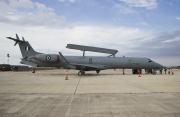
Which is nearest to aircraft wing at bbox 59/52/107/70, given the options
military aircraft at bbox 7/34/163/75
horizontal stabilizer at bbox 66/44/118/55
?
military aircraft at bbox 7/34/163/75

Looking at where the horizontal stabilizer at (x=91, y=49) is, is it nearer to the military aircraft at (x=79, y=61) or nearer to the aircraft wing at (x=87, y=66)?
the military aircraft at (x=79, y=61)

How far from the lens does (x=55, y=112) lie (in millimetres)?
6125

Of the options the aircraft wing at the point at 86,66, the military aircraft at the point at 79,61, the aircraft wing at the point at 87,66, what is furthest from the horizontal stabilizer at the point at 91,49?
the aircraft wing at the point at 87,66

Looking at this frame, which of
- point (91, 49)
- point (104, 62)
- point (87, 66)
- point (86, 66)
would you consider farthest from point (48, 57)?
point (91, 49)

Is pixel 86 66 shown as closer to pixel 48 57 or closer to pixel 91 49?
pixel 48 57

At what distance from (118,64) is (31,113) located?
915 inches

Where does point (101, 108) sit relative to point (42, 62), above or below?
below

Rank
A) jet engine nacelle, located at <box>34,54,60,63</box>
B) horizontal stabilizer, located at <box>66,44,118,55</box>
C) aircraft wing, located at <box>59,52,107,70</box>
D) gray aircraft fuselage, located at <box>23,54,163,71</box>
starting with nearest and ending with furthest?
aircraft wing, located at <box>59,52,107,70</box>
jet engine nacelle, located at <box>34,54,60,63</box>
gray aircraft fuselage, located at <box>23,54,163,71</box>
horizontal stabilizer, located at <box>66,44,118,55</box>

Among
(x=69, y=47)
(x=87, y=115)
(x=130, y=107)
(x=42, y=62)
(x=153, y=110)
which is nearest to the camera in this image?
(x=87, y=115)

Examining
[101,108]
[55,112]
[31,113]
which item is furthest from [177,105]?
[31,113]

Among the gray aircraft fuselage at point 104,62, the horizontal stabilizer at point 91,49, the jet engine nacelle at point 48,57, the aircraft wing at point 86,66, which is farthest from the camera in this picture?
the horizontal stabilizer at point 91,49

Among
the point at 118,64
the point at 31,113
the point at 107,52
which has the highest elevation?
the point at 107,52

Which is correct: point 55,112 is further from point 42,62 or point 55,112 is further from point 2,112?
point 42,62

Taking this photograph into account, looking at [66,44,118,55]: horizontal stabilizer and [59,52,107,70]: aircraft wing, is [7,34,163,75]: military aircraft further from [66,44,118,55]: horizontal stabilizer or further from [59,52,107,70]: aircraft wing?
[66,44,118,55]: horizontal stabilizer
